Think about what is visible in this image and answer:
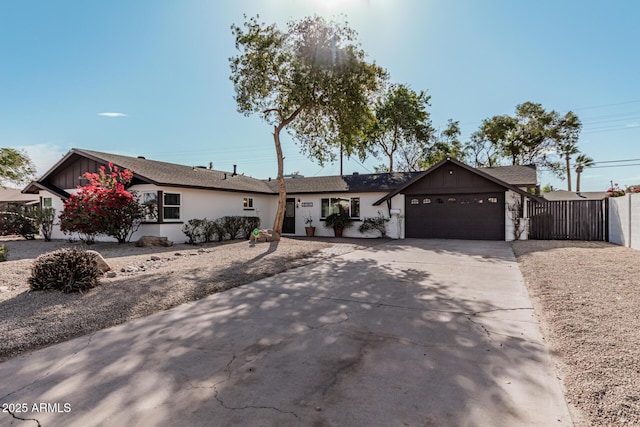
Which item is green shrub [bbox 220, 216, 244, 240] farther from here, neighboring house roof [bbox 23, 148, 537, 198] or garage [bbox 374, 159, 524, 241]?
garage [bbox 374, 159, 524, 241]

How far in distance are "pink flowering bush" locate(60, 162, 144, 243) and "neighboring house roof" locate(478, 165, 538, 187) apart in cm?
1657

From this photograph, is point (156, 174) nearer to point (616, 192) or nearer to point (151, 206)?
point (151, 206)

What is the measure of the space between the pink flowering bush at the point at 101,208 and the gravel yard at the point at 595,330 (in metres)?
13.4

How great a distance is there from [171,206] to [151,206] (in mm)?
768

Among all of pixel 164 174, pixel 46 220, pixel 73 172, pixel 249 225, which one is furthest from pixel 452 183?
pixel 46 220

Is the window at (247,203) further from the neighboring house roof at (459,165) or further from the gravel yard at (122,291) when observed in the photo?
the gravel yard at (122,291)

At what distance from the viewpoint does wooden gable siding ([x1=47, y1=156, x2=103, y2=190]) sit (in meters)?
15.4

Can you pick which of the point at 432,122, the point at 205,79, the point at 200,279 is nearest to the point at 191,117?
the point at 205,79

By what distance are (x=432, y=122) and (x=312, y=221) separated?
17540mm

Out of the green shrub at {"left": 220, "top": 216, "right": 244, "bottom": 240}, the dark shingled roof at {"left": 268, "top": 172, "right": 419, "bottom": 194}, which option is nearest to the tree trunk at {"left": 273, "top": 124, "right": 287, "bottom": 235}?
the green shrub at {"left": 220, "top": 216, "right": 244, "bottom": 240}

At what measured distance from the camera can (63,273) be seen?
5.71 meters

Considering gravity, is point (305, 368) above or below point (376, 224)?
below

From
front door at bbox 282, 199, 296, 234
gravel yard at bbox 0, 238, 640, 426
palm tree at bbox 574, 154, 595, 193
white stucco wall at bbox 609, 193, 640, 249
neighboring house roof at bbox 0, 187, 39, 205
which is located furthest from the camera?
palm tree at bbox 574, 154, 595, 193

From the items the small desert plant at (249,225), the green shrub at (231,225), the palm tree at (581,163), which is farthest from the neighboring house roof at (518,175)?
the palm tree at (581,163)
